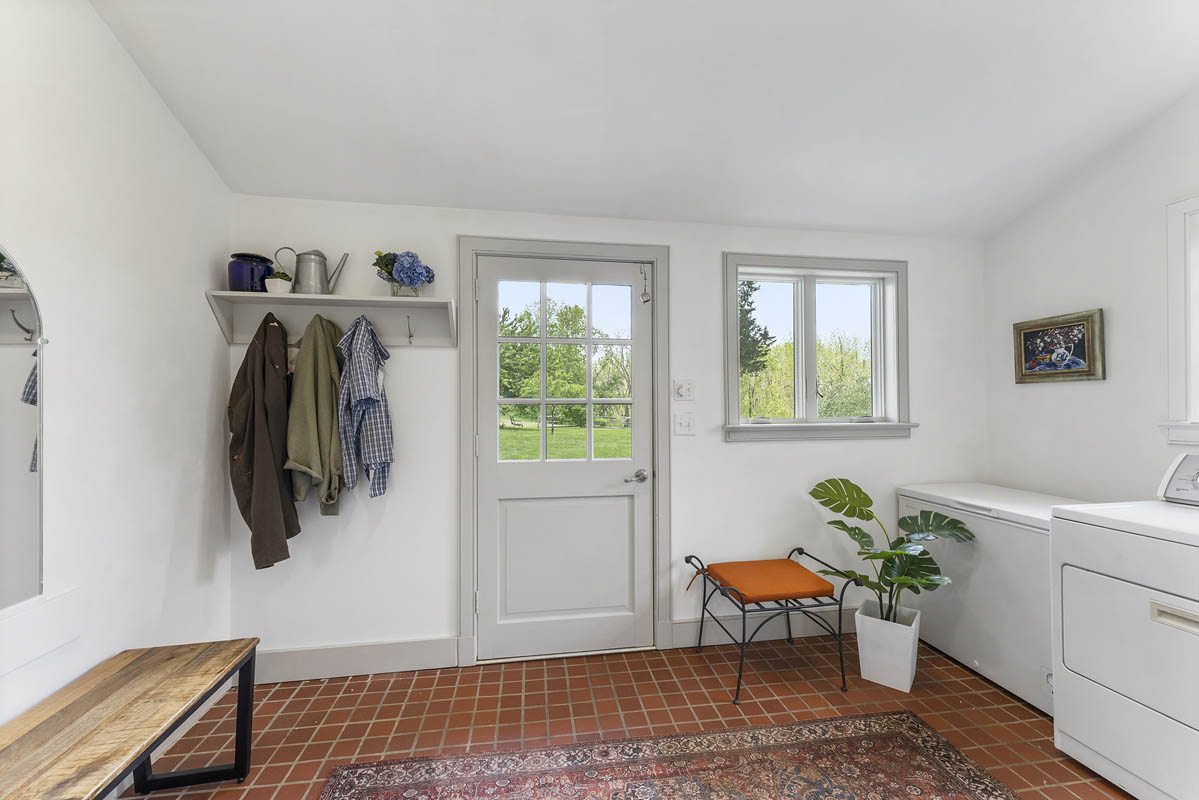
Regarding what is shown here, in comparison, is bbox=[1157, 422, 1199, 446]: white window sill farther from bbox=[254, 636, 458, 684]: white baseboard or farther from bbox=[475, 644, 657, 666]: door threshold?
bbox=[254, 636, 458, 684]: white baseboard

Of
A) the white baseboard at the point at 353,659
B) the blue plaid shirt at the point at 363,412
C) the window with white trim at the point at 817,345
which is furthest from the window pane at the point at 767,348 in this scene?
the white baseboard at the point at 353,659

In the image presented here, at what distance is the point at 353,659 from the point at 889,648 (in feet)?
7.86

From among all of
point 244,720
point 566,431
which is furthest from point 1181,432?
point 244,720

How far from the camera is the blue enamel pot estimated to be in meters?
2.19

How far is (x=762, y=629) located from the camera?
110 inches

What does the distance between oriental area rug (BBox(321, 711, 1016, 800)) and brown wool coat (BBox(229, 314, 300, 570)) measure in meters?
0.93

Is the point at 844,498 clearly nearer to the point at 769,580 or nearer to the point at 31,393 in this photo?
the point at 769,580

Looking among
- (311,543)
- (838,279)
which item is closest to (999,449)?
(838,279)

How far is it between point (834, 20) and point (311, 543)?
288 centimetres

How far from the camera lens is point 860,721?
2.07m

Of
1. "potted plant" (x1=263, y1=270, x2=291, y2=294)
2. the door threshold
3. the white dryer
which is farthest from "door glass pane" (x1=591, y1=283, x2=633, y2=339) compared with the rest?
the white dryer

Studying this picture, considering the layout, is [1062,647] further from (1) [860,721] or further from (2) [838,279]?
(2) [838,279]

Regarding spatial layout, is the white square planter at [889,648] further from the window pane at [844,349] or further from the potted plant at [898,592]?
the window pane at [844,349]

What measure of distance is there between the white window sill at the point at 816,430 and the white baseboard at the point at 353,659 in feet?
5.73
